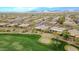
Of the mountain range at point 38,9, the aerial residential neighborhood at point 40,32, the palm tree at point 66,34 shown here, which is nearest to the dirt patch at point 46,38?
the aerial residential neighborhood at point 40,32

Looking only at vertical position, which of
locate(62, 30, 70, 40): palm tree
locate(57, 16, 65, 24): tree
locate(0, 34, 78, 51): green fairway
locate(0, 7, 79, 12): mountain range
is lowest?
locate(0, 34, 78, 51): green fairway

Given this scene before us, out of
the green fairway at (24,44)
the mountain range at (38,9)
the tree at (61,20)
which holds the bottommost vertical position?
the green fairway at (24,44)

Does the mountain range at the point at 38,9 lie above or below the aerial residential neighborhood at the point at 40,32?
above

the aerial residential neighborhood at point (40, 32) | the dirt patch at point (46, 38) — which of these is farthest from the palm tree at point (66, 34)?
the dirt patch at point (46, 38)

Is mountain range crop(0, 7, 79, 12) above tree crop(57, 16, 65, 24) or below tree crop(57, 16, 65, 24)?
above

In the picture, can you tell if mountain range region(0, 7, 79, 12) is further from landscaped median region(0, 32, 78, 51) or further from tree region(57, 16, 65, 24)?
landscaped median region(0, 32, 78, 51)

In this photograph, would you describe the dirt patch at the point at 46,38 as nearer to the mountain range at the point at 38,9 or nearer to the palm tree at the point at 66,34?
the palm tree at the point at 66,34

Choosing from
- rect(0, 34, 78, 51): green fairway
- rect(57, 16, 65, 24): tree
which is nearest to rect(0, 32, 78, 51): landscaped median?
rect(0, 34, 78, 51): green fairway

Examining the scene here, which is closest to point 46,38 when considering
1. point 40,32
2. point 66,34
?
point 40,32
